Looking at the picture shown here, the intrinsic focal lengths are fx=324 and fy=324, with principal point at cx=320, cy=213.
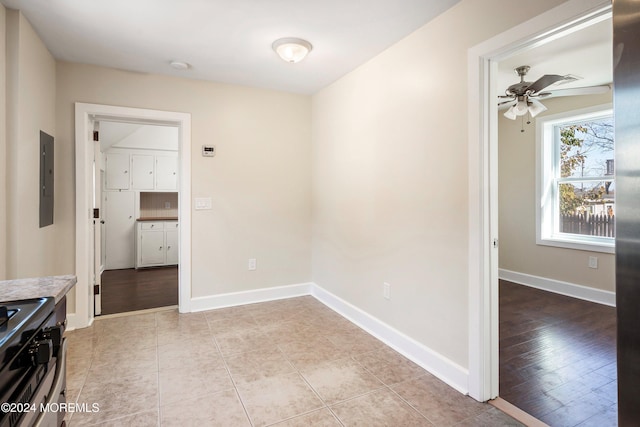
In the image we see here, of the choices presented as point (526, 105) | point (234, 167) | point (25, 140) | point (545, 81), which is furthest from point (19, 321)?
point (526, 105)

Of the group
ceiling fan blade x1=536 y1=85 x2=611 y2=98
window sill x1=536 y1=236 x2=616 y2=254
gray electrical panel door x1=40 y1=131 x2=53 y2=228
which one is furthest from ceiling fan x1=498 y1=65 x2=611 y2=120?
gray electrical panel door x1=40 y1=131 x2=53 y2=228

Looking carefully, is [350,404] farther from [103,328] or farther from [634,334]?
[103,328]

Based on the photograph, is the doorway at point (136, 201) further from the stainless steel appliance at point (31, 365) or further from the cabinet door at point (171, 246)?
the stainless steel appliance at point (31, 365)

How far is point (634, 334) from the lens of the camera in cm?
76

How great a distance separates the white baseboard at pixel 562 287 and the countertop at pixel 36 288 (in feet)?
15.9

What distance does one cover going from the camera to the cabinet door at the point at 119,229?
218 inches

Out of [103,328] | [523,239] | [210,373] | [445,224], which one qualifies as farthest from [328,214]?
[523,239]

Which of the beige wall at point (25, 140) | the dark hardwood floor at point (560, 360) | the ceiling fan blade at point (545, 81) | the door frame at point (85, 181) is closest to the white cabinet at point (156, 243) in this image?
the door frame at point (85, 181)

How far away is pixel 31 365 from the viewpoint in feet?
2.76

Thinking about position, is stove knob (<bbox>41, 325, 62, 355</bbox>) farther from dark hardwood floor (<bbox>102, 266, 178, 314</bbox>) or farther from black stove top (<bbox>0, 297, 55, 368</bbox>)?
dark hardwood floor (<bbox>102, 266, 178, 314</bbox>)

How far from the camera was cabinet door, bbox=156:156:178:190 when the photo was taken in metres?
5.91

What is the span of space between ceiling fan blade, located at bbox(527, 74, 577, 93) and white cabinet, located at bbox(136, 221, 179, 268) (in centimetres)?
522

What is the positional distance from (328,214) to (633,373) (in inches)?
117

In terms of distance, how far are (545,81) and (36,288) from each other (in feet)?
11.6
